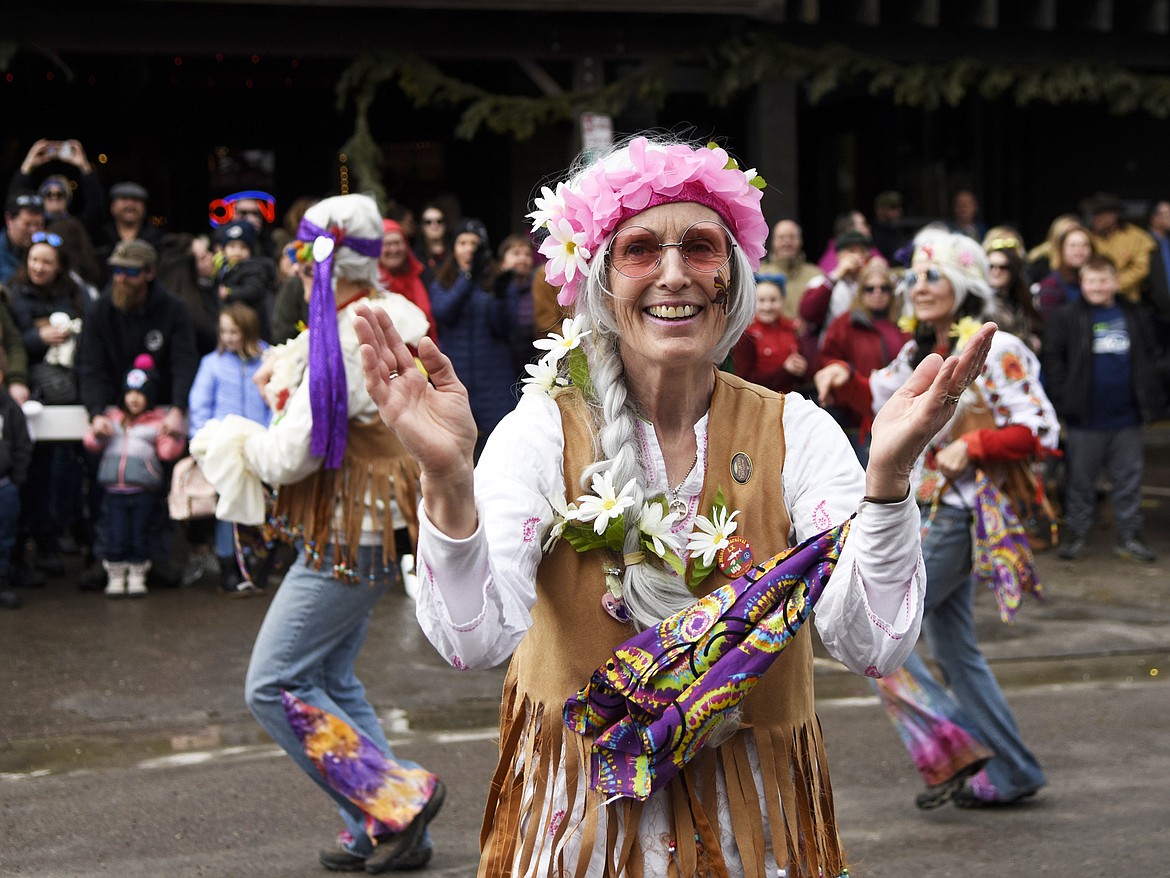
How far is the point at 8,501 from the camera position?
8578 mm

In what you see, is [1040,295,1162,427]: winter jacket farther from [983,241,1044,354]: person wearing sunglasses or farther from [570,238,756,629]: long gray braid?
[570,238,756,629]: long gray braid

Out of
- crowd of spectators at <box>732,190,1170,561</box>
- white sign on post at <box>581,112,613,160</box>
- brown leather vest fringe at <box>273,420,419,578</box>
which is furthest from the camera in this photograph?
white sign on post at <box>581,112,613,160</box>

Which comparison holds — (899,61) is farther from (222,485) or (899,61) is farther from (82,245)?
(222,485)

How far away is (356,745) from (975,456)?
7.63 ft

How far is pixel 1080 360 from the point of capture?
33.3 feet

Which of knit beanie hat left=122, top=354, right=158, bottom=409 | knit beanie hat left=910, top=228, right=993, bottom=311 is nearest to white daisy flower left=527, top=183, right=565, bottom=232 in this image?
knit beanie hat left=910, top=228, right=993, bottom=311

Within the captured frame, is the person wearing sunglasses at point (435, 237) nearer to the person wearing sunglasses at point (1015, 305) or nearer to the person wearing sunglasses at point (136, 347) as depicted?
the person wearing sunglasses at point (136, 347)

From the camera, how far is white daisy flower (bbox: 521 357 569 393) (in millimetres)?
2900

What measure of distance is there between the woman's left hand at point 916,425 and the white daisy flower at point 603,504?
421 mm

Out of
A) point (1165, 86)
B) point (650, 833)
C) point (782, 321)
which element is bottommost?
point (650, 833)

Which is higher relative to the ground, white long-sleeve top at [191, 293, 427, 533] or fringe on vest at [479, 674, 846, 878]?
white long-sleeve top at [191, 293, 427, 533]

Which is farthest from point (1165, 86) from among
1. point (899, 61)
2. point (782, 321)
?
point (782, 321)

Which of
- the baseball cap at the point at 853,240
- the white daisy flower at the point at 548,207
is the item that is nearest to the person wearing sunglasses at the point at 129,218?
the baseball cap at the point at 853,240

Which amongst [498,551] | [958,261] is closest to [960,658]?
[958,261]
